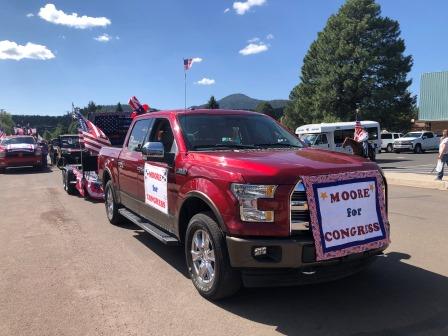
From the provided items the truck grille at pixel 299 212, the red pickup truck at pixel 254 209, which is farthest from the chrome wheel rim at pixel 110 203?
the truck grille at pixel 299 212

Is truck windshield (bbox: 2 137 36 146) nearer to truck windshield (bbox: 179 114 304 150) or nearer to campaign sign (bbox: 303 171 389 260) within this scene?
truck windshield (bbox: 179 114 304 150)

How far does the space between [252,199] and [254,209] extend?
92mm

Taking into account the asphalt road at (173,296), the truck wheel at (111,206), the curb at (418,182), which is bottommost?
the curb at (418,182)

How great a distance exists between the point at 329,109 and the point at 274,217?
45.2 metres

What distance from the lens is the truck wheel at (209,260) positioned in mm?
4395

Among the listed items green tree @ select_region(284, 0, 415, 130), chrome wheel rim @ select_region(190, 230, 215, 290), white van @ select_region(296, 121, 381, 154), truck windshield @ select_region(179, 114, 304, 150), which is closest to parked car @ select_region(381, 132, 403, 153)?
green tree @ select_region(284, 0, 415, 130)

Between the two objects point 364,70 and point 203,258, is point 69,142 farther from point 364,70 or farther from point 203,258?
point 364,70

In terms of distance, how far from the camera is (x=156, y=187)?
5.94m

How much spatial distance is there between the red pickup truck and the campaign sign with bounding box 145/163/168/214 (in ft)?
0.05

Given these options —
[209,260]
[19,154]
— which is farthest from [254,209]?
[19,154]

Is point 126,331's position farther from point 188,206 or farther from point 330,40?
point 330,40

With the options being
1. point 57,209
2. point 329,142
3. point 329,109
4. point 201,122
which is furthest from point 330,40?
point 201,122

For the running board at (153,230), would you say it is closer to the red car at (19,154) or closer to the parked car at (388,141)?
the red car at (19,154)

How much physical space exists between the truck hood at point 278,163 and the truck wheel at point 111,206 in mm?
3568
